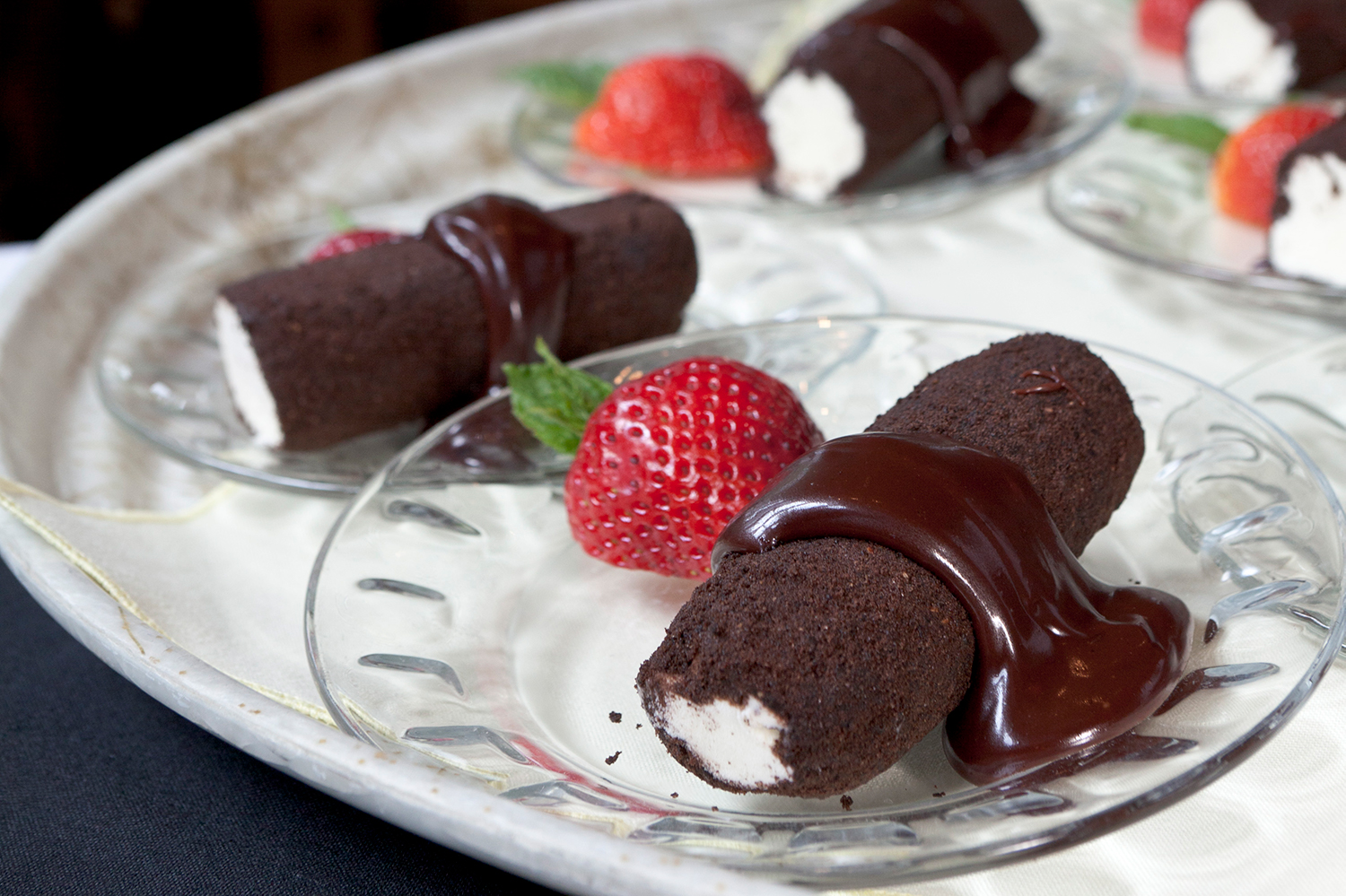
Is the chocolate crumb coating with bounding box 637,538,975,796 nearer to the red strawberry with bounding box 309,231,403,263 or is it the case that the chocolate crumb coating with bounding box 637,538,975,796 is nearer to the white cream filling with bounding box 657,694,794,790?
the white cream filling with bounding box 657,694,794,790

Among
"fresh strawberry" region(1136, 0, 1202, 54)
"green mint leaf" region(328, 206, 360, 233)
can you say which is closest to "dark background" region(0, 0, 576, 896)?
"green mint leaf" region(328, 206, 360, 233)

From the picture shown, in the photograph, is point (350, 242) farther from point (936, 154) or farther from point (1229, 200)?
point (1229, 200)

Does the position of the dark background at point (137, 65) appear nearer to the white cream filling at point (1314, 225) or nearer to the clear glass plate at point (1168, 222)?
the clear glass plate at point (1168, 222)

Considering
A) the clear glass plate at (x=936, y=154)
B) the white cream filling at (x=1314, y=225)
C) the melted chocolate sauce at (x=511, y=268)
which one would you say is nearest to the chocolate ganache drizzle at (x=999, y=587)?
the melted chocolate sauce at (x=511, y=268)

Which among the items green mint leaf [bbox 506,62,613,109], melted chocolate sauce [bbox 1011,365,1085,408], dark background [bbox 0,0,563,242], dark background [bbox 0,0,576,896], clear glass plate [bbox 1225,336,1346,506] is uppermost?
melted chocolate sauce [bbox 1011,365,1085,408]

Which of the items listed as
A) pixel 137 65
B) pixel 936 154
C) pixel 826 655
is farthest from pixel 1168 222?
pixel 137 65

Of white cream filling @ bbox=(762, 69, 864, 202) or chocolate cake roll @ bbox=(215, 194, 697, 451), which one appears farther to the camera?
white cream filling @ bbox=(762, 69, 864, 202)
